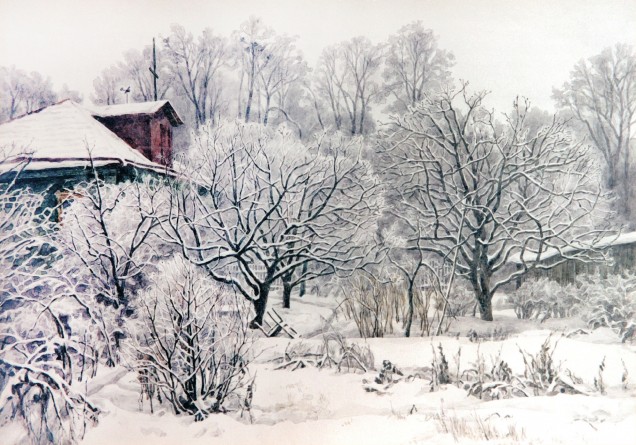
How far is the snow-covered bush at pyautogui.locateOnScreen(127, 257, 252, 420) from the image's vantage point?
359 cm

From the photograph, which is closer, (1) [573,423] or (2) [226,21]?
(1) [573,423]

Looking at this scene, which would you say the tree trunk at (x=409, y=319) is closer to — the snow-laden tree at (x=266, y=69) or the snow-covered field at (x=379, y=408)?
the snow-covered field at (x=379, y=408)

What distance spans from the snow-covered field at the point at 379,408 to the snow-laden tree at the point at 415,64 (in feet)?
6.09

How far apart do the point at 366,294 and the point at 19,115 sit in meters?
3.18

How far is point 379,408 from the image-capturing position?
3.74m

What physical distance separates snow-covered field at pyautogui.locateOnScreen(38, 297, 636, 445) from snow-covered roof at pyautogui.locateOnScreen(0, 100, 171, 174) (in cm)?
169

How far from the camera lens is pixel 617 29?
4.11m

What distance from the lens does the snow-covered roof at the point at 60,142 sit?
12.9 feet

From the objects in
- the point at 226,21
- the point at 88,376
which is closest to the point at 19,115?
the point at 226,21

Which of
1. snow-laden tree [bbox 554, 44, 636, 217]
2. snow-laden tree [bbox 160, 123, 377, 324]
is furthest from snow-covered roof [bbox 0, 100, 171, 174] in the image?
snow-laden tree [bbox 554, 44, 636, 217]

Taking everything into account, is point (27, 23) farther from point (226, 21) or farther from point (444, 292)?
point (444, 292)

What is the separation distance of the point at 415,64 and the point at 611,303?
2.51 metres

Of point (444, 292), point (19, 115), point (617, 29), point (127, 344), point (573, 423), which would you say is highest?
point (617, 29)

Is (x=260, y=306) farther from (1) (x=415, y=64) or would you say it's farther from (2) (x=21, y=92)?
(2) (x=21, y=92)
